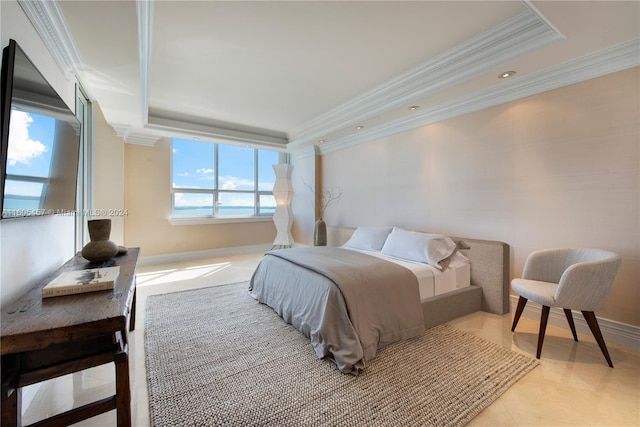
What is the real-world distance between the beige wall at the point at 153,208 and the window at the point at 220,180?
0.21 m

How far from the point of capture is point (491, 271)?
274 cm

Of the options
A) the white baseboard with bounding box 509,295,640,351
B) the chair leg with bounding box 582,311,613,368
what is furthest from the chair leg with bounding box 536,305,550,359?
the white baseboard with bounding box 509,295,640,351

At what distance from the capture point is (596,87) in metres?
2.27

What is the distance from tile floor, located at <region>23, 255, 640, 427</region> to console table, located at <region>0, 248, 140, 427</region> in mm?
374

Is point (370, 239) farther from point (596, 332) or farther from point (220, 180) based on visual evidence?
point (220, 180)

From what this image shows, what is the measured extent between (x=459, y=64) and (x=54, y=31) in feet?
10.7

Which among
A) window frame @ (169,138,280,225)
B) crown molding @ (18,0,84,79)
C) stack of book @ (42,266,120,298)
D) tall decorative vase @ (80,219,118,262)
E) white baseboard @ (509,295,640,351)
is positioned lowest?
white baseboard @ (509,295,640,351)

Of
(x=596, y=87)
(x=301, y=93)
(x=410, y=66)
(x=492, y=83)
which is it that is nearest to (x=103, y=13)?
(x=301, y=93)

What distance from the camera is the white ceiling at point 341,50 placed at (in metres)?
1.88

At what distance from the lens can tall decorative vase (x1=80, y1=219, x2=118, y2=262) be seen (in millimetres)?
1954

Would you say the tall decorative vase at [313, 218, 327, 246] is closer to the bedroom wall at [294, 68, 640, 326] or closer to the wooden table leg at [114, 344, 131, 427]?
the bedroom wall at [294, 68, 640, 326]

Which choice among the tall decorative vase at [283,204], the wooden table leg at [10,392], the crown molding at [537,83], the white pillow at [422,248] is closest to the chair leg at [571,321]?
the white pillow at [422,248]

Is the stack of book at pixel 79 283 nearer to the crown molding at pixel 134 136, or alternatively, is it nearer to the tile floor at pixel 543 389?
the tile floor at pixel 543 389

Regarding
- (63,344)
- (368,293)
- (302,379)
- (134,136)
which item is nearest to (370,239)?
(368,293)
